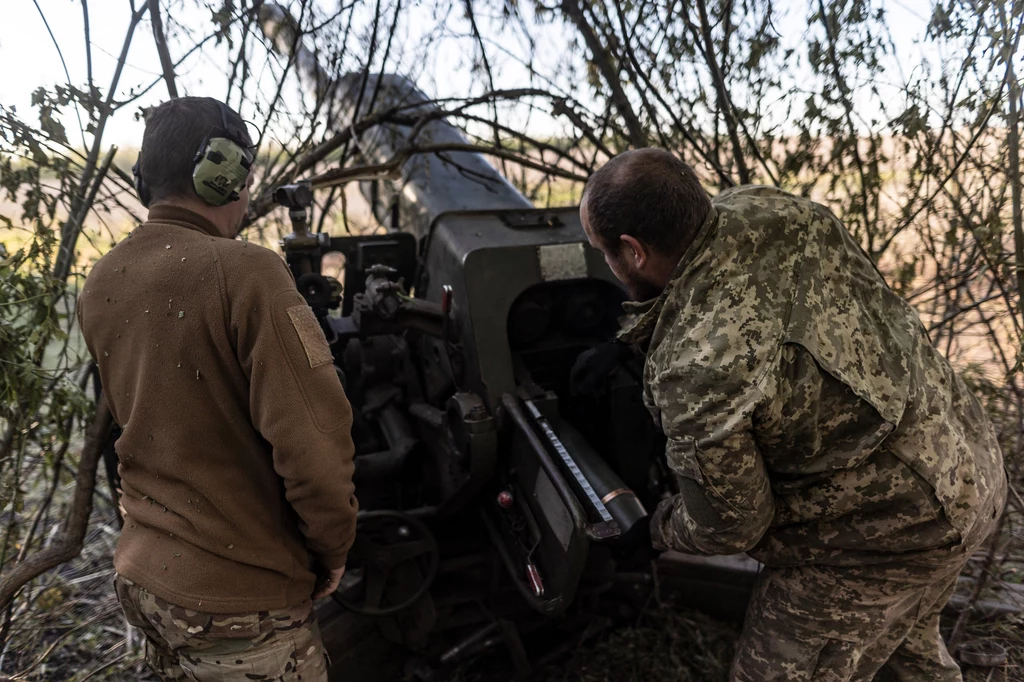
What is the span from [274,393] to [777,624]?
64.1 inches

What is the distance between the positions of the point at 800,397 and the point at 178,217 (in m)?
1.55

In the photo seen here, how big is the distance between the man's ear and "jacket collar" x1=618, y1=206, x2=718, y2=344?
89 millimetres

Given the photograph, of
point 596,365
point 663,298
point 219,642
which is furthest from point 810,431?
point 219,642

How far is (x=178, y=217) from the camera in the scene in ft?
5.56

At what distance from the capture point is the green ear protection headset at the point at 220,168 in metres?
1.68

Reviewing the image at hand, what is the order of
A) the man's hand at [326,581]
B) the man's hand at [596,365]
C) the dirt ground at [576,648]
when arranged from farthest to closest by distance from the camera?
the dirt ground at [576,648] < the man's hand at [596,365] < the man's hand at [326,581]

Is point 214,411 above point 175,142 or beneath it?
beneath

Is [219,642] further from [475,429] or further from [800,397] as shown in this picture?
[800,397]

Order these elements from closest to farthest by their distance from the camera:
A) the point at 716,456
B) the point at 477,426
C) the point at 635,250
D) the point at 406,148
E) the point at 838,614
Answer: the point at 716,456
the point at 635,250
the point at 838,614
the point at 477,426
the point at 406,148

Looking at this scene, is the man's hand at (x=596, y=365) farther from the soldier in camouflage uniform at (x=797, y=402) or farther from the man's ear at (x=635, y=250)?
the man's ear at (x=635, y=250)

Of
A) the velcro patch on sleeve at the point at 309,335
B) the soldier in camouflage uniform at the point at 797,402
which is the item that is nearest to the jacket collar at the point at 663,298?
the soldier in camouflage uniform at the point at 797,402

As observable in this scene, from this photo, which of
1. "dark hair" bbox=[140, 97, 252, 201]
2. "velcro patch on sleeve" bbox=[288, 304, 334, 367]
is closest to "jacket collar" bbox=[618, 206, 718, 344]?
"velcro patch on sleeve" bbox=[288, 304, 334, 367]

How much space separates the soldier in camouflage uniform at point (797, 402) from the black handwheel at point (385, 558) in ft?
3.75

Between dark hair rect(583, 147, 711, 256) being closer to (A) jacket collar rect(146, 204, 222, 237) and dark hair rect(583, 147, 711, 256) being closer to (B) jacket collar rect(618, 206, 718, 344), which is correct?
(B) jacket collar rect(618, 206, 718, 344)
